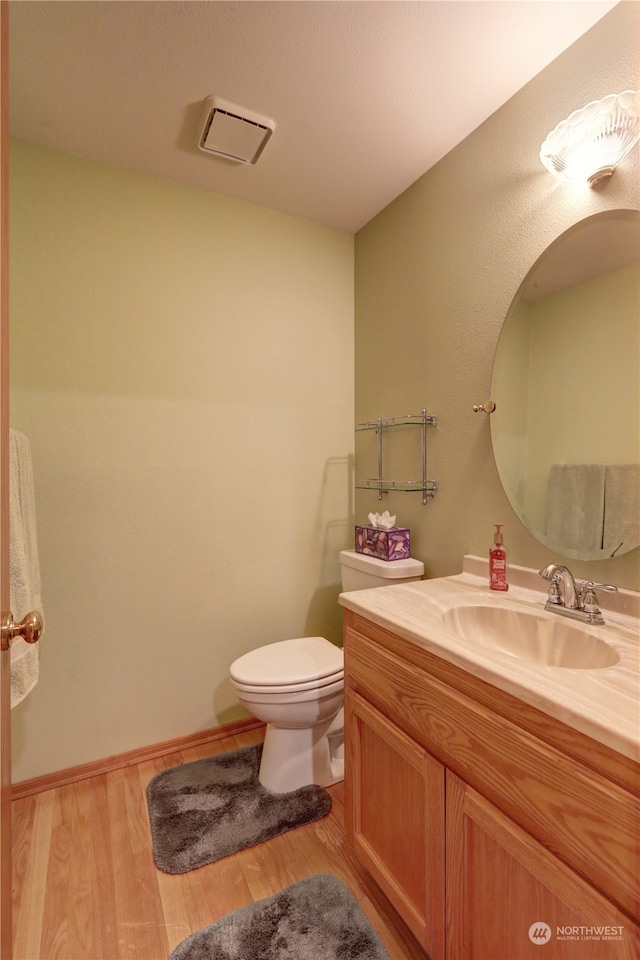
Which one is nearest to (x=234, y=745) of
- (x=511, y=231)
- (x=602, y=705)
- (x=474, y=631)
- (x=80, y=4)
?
(x=474, y=631)

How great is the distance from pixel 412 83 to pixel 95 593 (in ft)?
6.74

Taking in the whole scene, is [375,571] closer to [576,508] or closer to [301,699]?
[301,699]

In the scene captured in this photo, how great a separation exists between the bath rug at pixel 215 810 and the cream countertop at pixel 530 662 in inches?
33.0

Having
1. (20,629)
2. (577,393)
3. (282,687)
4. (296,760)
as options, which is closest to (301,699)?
(282,687)

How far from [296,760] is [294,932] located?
0.51 meters

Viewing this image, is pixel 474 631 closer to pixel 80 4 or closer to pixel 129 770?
pixel 129 770

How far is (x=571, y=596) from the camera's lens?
1121 millimetres

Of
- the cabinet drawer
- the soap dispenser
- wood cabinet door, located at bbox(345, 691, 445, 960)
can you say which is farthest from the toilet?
the cabinet drawer

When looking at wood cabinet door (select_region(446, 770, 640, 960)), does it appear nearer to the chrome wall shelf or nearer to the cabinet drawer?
the cabinet drawer

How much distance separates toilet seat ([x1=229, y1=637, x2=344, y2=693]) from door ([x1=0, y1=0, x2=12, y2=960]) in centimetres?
80

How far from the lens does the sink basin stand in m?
0.99

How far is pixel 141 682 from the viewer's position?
1.79 m

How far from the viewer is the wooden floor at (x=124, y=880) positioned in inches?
43.8

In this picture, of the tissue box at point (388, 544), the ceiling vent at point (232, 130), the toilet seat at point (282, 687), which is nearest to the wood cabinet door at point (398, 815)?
the toilet seat at point (282, 687)
